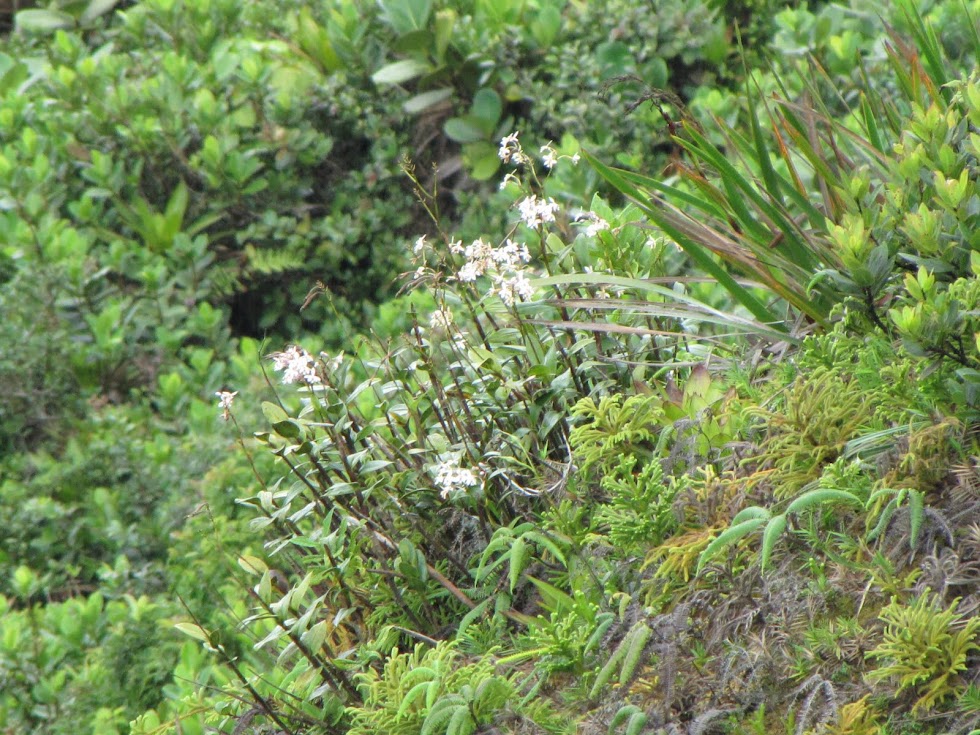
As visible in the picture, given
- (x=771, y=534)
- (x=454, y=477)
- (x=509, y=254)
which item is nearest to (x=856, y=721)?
(x=771, y=534)

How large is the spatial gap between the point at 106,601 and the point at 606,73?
3574 mm

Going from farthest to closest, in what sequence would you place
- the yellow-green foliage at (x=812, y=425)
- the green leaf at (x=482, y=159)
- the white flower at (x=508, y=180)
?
the green leaf at (x=482, y=159) → the white flower at (x=508, y=180) → the yellow-green foliage at (x=812, y=425)

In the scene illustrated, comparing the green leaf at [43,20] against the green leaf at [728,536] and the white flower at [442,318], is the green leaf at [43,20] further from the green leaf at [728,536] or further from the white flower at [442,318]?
the green leaf at [728,536]

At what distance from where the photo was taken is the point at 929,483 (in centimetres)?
220

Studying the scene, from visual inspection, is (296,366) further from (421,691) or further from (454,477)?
(421,691)

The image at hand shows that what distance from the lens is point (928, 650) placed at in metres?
1.90

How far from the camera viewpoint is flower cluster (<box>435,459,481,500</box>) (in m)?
2.55

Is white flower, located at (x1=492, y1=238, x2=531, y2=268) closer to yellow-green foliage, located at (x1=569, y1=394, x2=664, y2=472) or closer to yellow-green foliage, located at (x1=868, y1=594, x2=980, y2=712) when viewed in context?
yellow-green foliage, located at (x1=569, y1=394, x2=664, y2=472)

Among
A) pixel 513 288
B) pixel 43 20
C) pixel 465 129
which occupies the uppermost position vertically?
pixel 513 288

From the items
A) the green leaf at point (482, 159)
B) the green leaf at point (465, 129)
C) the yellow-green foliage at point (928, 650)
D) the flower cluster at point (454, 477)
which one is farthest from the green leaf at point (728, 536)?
the green leaf at point (465, 129)

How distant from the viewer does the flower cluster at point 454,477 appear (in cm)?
255

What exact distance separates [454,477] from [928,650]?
1104 mm

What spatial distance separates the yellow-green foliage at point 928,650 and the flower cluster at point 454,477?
0.96 meters

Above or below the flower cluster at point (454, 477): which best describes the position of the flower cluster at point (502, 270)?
above
